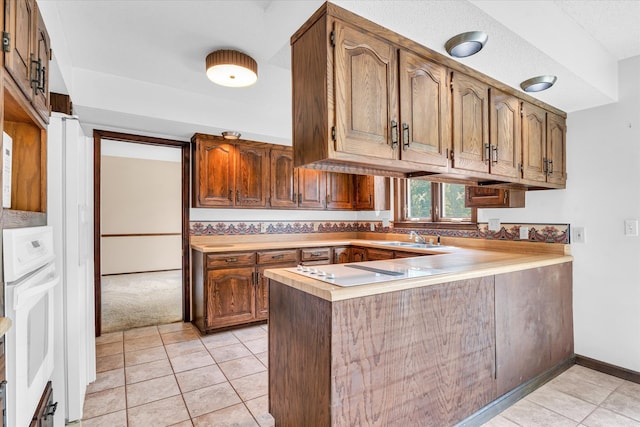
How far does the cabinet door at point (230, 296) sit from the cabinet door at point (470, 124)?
247 cm

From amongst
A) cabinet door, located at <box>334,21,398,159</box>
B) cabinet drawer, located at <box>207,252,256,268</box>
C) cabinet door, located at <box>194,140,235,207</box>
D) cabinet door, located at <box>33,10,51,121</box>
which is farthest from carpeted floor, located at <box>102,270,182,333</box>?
cabinet door, located at <box>334,21,398,159</box>

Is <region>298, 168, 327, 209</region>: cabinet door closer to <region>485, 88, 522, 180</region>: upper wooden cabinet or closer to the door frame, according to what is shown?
the door frame

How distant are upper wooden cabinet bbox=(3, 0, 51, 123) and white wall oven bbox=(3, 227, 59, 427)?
0.58 m

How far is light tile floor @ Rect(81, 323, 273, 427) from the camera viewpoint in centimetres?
201

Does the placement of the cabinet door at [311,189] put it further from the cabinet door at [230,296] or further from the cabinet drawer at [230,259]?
the cabinet door at [230,296]

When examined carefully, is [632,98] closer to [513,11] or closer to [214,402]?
[513,11]

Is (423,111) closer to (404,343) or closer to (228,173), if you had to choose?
(404,343)

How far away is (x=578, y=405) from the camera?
2.11 meters

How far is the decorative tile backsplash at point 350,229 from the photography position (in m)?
2.79

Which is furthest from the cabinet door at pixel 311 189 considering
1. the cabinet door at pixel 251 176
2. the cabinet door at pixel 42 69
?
the cabinet door at pixel 42 69

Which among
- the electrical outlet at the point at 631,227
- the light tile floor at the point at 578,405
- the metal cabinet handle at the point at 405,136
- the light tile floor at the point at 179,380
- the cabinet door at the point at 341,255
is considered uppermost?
the metal cabinet handle at the point at 405,136

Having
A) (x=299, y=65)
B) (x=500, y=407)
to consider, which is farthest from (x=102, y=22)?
(x=500, y=407)

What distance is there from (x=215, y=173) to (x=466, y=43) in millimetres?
2834

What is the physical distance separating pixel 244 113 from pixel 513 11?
254 cm
